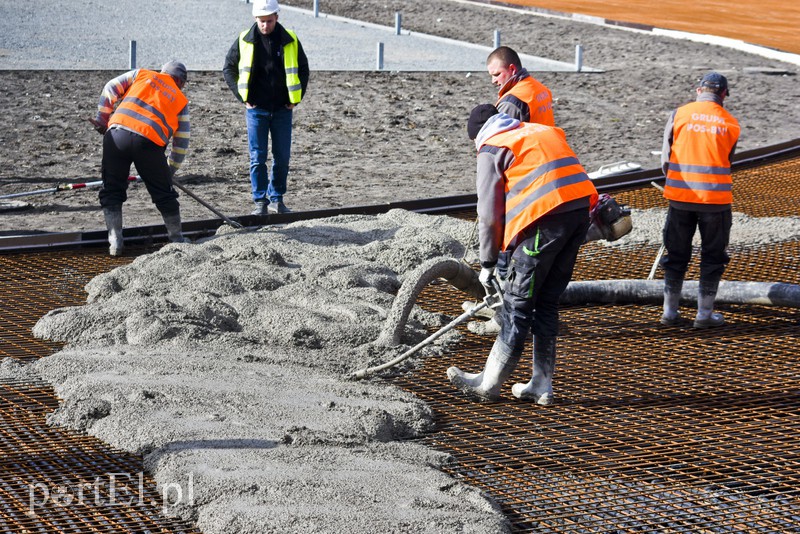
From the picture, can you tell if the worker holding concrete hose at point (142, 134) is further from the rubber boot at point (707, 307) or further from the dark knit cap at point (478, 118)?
the rubber boot at point (707, 307)

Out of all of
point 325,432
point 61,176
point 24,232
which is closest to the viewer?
point 325,432

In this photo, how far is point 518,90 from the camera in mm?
5637

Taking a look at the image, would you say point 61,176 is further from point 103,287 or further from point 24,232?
point 103,287

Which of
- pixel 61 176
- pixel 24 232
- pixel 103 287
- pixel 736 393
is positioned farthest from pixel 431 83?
pixel 736 393

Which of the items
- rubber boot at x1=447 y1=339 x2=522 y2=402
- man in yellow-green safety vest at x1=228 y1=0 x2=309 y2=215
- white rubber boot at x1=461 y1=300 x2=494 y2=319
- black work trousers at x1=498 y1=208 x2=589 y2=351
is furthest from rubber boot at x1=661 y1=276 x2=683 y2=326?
man in yellow-green safety vest at x1=228 y1=0 x2=309 y2=215

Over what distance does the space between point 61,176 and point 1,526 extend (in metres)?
5.76

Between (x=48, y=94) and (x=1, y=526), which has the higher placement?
(x=48, y=94)

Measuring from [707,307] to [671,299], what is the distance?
0.62 feet

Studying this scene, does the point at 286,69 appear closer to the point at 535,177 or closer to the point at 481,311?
the point at 481,311

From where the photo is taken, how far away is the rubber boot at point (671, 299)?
5.51 meters

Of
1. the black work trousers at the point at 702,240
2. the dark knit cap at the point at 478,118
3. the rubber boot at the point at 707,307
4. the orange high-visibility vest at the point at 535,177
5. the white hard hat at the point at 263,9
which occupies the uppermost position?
the white hard hat at the point at 263,9

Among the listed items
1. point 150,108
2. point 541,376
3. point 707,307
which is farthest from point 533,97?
point 150,108

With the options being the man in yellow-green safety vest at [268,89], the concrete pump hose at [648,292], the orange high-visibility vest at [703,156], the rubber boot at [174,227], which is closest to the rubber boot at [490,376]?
the concrete pump hose at [648,292]

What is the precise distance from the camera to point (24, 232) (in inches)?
281
